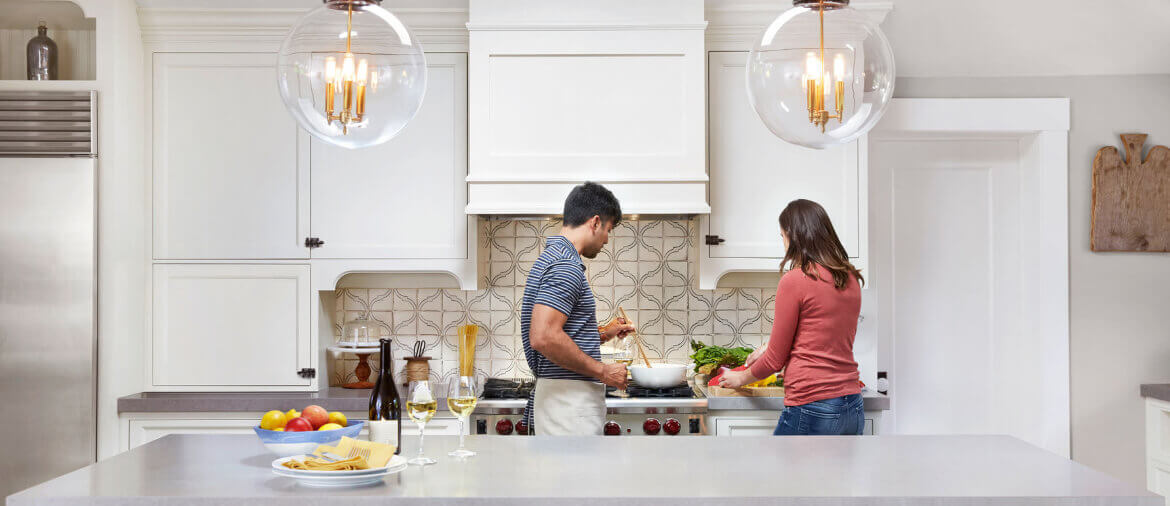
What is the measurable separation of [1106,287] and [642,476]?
273cm

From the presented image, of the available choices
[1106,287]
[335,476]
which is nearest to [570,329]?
[335,476]

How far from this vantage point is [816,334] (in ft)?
8.61

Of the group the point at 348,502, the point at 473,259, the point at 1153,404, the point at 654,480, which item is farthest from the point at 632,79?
the point at 1153,404

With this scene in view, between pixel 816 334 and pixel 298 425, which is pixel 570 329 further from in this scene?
pixel 298 425

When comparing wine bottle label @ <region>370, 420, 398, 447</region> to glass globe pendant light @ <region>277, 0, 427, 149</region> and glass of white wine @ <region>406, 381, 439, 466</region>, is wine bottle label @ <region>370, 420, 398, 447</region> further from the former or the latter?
glass globe pendant light @ <region>277, 0, 427, 149</region>

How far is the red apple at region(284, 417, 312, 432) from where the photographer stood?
6.05ft

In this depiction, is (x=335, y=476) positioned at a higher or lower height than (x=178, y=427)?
higher

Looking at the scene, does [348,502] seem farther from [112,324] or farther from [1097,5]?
[1097,5]

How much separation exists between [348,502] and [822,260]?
5.29 ft

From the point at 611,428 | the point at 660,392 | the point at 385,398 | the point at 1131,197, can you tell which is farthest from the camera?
the point at 1131,197

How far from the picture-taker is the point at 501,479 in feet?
5.69

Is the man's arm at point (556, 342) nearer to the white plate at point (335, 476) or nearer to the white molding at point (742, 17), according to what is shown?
the white plate at point (335, 476)

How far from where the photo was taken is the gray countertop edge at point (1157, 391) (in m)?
3.35

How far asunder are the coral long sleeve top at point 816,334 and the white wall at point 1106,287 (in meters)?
1.37
